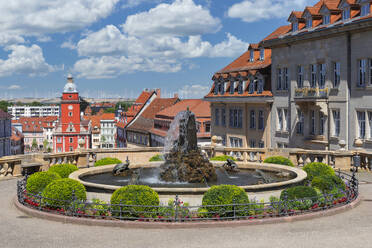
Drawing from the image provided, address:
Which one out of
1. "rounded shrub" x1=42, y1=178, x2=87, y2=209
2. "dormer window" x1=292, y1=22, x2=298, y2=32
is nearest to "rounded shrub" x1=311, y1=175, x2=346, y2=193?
"rounded shrub" x1=42, y1=178, x2=87, y2=209

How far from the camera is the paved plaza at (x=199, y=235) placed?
13141 mm

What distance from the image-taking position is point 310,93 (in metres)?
43.2

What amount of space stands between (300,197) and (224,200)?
110 inches

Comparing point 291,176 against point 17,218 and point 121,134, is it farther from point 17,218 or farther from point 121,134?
point 121,134

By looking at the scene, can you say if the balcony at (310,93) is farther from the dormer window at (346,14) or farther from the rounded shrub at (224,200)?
the rounded shrub at (224,200)

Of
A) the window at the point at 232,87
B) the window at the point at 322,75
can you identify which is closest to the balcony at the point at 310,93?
the window at the point at 322,75

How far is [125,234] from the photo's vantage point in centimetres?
1423

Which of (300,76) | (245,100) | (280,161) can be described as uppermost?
(300,76)

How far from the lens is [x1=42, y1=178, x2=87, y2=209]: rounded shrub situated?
54.0 ft

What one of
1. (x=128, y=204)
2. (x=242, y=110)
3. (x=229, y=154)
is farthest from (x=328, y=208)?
(x=242, y=110)

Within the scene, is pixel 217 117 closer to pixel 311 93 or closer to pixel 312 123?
pixel 312 123

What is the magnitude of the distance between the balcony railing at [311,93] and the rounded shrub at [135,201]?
28743 mm

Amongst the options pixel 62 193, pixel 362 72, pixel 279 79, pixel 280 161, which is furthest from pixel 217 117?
pixel 62 193

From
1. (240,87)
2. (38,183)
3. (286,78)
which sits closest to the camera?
(38,183)
